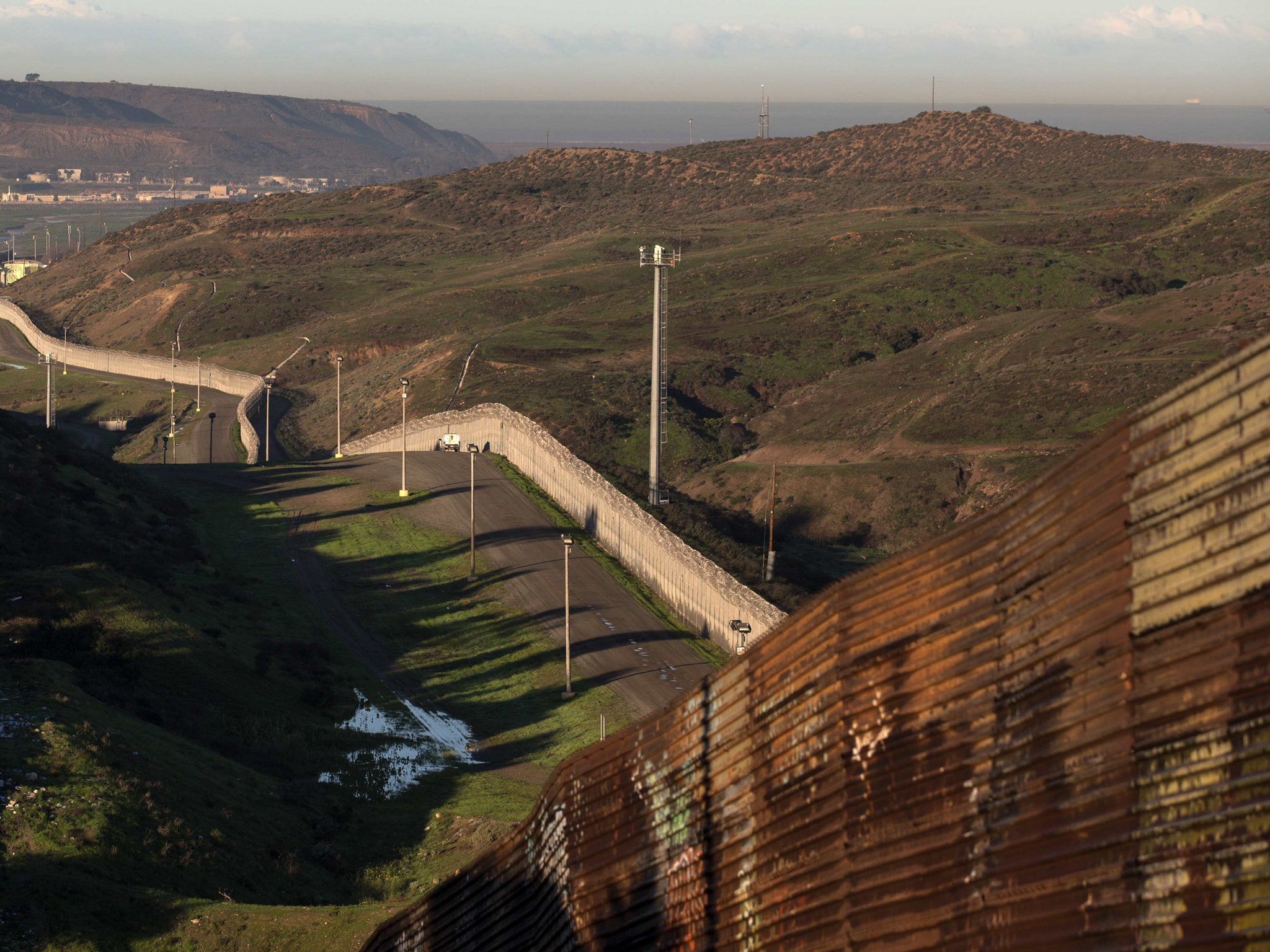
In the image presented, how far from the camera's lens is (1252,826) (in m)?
4.77

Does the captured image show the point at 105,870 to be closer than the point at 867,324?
Yes

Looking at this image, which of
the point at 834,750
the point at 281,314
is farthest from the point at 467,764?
the point at 281,314

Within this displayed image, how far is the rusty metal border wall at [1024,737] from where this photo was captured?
493 centimetres

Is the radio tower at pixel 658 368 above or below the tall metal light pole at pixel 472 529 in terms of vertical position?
above

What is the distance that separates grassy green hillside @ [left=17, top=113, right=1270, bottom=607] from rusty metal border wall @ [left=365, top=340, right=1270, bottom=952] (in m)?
44.7

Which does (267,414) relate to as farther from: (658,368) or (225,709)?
(225,709)

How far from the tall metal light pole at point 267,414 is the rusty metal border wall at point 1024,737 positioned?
8183cm

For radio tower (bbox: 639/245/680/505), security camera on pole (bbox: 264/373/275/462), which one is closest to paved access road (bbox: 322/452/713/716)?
radio tower (bbox: 639/245/680/505)

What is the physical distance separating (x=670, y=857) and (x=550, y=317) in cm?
12364

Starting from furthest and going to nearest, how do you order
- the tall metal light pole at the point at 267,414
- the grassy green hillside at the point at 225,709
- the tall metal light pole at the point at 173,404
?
1. the tall metal light pole at the point at 173,404
2. the tall metal light pole at the point at 267,414
3. the grassy green hillside at the point at 225,709

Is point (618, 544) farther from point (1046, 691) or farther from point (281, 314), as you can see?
point (281, 314)

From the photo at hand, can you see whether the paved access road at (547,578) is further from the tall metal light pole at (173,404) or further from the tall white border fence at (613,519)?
the tall metal light pole at (173,404)

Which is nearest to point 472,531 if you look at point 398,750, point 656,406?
point 656,406

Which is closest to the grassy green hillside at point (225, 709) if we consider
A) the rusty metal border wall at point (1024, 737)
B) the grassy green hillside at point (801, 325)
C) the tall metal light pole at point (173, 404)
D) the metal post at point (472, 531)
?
the metal post at point (472, 531)
